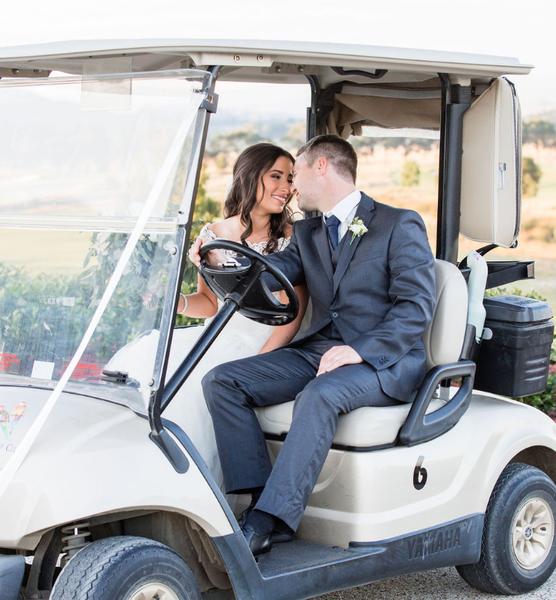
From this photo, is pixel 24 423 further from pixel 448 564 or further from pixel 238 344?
pixel 448 564

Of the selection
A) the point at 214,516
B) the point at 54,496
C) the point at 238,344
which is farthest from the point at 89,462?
the point at 238,344

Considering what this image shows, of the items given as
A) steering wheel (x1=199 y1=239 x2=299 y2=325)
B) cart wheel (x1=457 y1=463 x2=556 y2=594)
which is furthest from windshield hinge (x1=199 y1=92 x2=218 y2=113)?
cart wheel (x1=457 y1=463 x2=556 y2=594)

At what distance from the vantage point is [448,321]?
9.47ft

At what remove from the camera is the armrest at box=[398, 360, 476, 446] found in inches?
106

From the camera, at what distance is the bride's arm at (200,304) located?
3.55 metres

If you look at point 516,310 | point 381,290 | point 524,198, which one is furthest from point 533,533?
point 524,198

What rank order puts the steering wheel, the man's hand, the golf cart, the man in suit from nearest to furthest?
1. the golf cart
2. the steering wheel
3. the man in suit
4. the man's hand

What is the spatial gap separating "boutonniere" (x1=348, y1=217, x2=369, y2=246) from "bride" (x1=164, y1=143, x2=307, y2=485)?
46 cm

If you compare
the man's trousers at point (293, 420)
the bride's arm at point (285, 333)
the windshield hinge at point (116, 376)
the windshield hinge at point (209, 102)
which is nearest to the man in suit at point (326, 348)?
the man's trousers at point (293, 420)

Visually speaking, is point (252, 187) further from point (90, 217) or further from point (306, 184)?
point (90, 217)

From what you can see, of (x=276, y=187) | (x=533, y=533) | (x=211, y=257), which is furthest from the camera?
(x=276, y=187)

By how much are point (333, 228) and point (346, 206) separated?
9 cm

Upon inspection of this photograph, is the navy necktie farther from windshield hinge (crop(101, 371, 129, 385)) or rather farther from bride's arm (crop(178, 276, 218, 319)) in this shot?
windshield hinge (crop(101, 371, 129, 385))

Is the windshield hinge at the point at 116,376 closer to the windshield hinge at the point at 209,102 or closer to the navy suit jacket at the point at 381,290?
the windshield hinge at the point at 209,102
